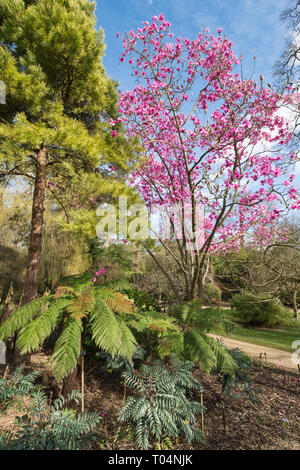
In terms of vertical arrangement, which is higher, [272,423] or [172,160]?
[172,160]

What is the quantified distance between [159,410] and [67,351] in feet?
3.53

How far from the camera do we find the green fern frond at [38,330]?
2.01 meters

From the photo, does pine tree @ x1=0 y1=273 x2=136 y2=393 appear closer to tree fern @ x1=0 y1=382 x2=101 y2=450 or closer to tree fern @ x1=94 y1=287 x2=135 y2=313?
tree fern @ x1=94 y1=287 x2=135 y2=313

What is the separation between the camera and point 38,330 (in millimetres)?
2109

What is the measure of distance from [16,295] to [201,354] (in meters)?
6.03

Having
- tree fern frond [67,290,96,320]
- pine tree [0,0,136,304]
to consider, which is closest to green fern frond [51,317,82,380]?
tree fern frond [67,290,96,320]

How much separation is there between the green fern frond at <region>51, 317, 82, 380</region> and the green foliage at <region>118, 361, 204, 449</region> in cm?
73

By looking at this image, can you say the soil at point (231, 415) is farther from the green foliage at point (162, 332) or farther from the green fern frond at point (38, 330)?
the green fern frond at point (38, 330)
